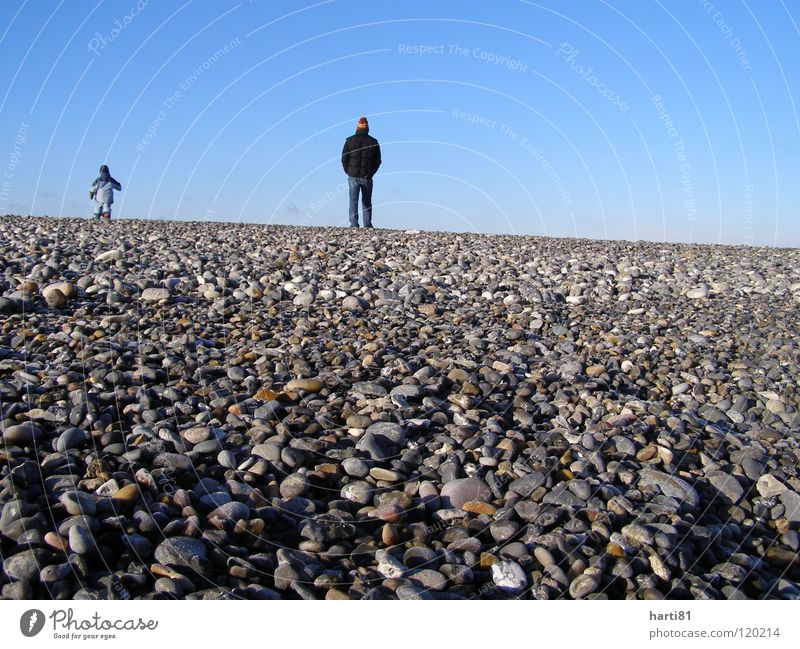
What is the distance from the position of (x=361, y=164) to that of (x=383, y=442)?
10.9 m

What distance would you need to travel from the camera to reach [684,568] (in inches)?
106

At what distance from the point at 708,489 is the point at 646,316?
12.3 ft

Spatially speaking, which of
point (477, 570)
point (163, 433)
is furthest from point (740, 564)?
point (163, 433)

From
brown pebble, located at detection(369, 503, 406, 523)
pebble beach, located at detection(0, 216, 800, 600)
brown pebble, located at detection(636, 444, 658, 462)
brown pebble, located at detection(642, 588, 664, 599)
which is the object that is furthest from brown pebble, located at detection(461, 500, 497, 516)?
brown pebble, located at detection(636, 444, 658, 462)

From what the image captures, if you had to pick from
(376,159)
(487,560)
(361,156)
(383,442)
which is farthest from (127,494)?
(376,159)

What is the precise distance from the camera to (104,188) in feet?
55.3

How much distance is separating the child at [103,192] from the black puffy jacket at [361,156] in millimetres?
7163

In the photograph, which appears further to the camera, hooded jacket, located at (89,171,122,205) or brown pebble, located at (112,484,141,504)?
hooded jacket, located at (89,171,122,205)

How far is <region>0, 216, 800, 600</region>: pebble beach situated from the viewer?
8.54ft

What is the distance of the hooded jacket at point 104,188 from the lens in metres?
16.8

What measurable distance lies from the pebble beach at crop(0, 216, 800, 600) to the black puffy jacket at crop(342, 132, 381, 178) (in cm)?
700

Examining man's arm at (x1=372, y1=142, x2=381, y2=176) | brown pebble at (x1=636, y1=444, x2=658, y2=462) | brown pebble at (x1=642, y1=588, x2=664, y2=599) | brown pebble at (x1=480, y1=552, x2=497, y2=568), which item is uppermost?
man's arm at (x1=372, y1=142, x2=381, y2=176)

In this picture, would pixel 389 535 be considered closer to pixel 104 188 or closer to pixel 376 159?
pixel 376 159

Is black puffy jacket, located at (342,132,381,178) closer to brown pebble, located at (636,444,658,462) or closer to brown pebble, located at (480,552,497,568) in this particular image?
brown pebble, located at (636,444,658,462)
